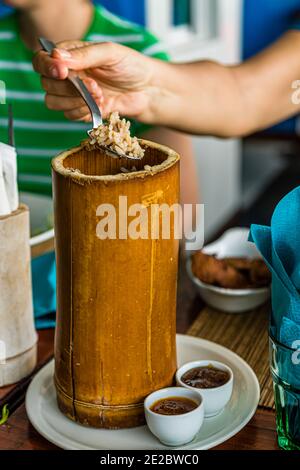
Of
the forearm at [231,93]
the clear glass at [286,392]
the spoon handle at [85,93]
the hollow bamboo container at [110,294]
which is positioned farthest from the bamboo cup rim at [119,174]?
the forearm at [231,93]

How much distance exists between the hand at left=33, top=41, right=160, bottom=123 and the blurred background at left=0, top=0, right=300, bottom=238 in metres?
0.55

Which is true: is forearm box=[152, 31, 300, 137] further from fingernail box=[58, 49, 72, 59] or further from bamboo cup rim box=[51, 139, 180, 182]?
bamboo cup rim box=[51, 139, 180, 182]

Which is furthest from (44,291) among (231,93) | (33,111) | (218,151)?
(218,151)

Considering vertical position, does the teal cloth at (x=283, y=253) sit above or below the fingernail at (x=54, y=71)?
below

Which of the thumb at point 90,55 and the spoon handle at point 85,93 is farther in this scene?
the thumb at point 90,55

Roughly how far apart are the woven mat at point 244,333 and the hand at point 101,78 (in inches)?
18.2

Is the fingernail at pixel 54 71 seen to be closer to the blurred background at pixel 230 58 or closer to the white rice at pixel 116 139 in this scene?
the white rice at pixel 116 139

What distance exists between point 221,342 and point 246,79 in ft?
2.97

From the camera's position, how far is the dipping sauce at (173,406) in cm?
94

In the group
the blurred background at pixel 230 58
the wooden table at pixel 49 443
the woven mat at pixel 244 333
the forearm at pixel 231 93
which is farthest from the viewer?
the blurred background at pixel 230 58

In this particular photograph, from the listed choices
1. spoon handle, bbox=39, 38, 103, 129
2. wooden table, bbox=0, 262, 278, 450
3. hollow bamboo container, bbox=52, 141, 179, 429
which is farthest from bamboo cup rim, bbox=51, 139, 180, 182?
wooden table, bbox=0, 262, 278, 450

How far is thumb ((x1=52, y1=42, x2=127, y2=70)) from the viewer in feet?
4.19

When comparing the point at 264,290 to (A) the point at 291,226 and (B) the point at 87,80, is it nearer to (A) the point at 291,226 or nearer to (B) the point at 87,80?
(A) the point at 291,226

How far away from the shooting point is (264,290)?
136 cm
